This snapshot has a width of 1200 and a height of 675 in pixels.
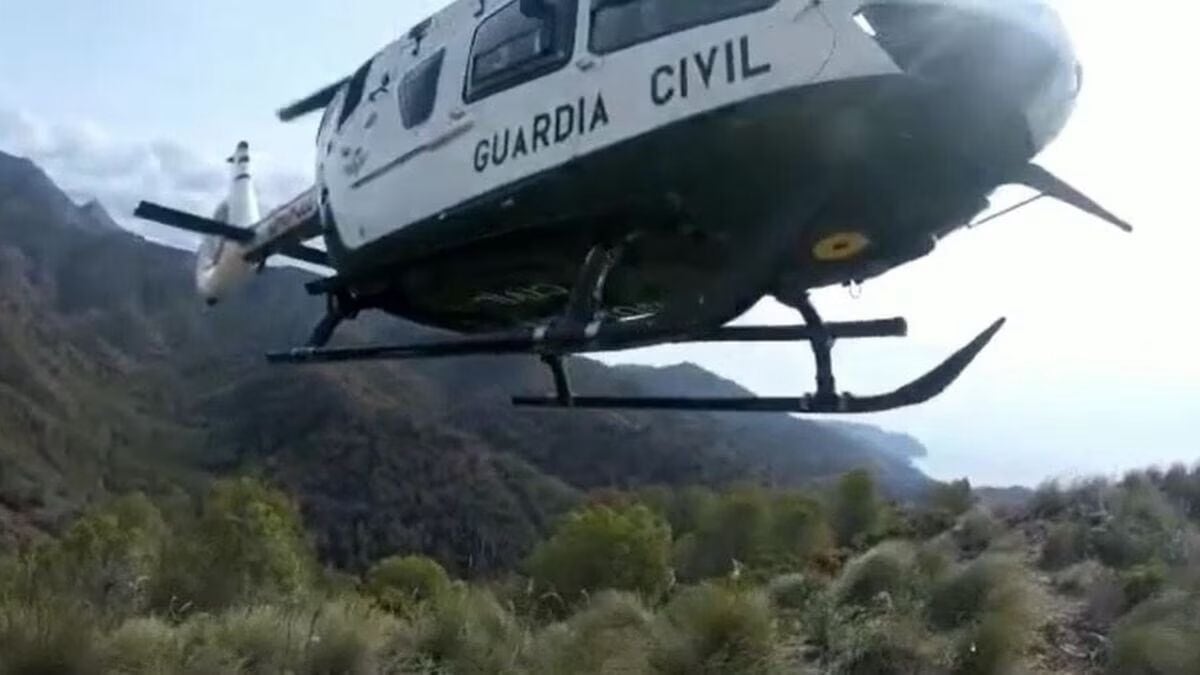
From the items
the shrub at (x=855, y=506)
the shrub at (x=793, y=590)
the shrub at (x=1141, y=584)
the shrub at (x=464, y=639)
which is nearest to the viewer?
the shrub at (x=464, y=639)

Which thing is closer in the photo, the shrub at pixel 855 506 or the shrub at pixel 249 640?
the shrub at pixel 249 640

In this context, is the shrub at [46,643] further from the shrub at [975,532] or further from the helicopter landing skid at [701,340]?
the shrub at [975,532]

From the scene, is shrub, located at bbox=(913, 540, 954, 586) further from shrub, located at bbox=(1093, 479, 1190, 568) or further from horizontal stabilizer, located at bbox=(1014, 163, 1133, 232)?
horizontal stabilizer, located at bbox=(1014, 163, 1133, 232)

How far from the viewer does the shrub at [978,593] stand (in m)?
12.1

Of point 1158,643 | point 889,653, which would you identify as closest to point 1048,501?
point 1158,643

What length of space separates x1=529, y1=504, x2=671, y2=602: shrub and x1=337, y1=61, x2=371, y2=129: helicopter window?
12313 mm

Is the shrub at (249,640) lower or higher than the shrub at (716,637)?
higher

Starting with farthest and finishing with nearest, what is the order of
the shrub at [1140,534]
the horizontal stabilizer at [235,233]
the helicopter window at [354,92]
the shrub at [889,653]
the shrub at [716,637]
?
the shrub at [1140,534], the shrub at [889,653], the shrub at [716,637], the horizontal stabilizer at [235,233], the helicopter window at [354,92]

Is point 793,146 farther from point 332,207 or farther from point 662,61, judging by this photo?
point 332,207

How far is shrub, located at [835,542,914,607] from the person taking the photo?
518 inches

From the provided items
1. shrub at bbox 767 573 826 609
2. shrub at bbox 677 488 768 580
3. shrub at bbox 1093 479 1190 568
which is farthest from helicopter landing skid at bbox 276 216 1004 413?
shrub at bbox 677 488 768 580

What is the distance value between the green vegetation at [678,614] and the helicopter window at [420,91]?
3777 millimetres

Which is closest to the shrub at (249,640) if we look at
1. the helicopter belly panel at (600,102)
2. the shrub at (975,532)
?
the helicopter belly panel at (600,102)

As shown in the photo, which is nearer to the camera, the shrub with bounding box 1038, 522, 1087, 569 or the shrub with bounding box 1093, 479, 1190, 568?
the shrub with bounding box 1093, 479, 1190, 568
